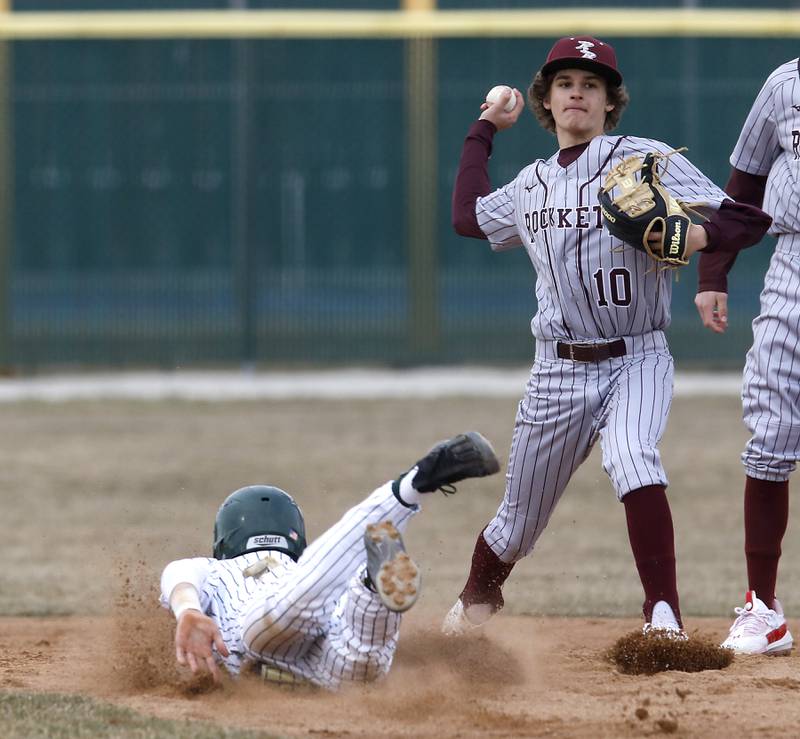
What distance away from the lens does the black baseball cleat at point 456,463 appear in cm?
409

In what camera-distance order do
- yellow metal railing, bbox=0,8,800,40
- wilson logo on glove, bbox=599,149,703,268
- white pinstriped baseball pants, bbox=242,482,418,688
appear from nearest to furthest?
white pinstriped baseball pants, bbox=242,482,418,688 → wilson logo on glove, bbox=599,149,703,268 → yellow metal railing, bbox=0,8,800,40

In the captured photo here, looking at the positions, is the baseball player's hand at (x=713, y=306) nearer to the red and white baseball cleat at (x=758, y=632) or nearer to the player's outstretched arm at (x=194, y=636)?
the red and white baseball cleat at (x=758, y=632)

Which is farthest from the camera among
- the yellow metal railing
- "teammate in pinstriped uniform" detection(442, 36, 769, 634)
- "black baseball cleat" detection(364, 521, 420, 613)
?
the yellow metal railing

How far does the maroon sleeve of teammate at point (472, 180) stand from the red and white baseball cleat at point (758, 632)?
1515mm

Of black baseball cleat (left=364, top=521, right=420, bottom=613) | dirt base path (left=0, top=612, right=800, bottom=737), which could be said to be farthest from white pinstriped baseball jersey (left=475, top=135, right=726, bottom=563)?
black baseball cleat (left=364, top=521, right=420, bottom=613)

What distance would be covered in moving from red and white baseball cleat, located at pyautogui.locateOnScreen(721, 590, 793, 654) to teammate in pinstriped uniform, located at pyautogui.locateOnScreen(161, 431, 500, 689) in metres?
1.29

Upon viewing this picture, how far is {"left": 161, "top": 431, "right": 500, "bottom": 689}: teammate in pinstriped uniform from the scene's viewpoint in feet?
13.4

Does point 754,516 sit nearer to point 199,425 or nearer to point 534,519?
point 534,519

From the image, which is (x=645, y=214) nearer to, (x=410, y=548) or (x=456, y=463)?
(x=456, y=463)

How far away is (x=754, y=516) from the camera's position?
204 inches

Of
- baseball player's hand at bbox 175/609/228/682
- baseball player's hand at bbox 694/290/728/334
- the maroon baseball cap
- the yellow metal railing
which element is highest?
the yellow metal railing

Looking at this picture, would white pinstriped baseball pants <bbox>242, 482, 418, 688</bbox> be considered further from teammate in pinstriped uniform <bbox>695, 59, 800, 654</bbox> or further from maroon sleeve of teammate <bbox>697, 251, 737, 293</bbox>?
maroon sleeve of teammate <bbox>697, 251, 737, 293</bbox>

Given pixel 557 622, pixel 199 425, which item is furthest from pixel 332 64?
pixel 557 622

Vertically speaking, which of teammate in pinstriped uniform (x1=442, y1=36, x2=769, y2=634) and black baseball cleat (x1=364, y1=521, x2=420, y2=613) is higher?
teammate in pinstriped uniform (x1=442, y1=36, x2=769, y2=634)
